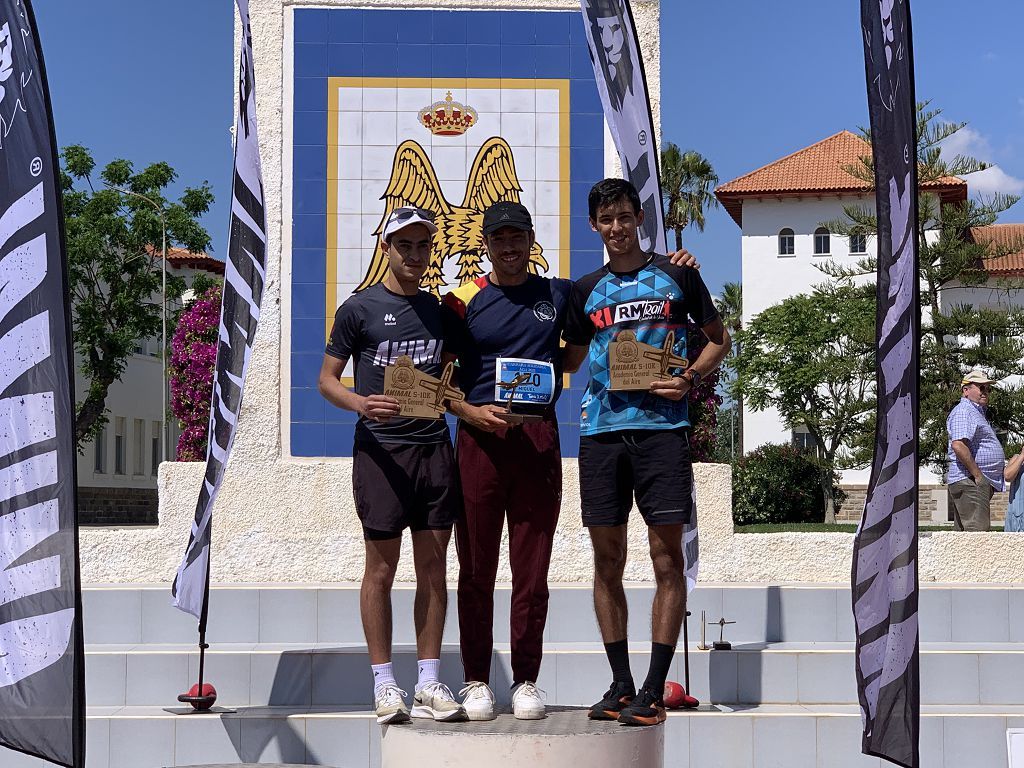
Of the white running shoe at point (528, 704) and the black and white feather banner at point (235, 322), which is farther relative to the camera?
the black and white feather banner at point (235, 322)

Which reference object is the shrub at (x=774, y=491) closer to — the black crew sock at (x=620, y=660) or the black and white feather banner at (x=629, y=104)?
the black and white feather banner at (x=629, y=104)

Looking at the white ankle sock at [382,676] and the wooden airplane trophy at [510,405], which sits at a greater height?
the wooden airplane trophy at [510,405]

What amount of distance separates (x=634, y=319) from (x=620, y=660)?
3.97 feet

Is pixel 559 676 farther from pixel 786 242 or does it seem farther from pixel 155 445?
pixel 786 242

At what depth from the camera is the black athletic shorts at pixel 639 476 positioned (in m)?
4.78

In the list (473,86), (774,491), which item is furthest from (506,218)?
(774,491)

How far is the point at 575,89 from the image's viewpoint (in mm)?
9148

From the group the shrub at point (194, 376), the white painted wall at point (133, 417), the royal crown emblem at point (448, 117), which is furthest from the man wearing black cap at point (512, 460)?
the white painted wall at point (133, 417)

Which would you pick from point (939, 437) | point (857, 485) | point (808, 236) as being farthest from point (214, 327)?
point (808, 236)

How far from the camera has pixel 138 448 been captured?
52.6m

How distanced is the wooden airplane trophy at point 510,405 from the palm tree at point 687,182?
49.4 meters

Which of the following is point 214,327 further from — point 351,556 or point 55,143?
point 55,143

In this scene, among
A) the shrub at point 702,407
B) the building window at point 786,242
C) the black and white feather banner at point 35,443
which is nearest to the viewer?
the black and white feather banner at point 35,443

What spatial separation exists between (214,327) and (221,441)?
8.23 metres
